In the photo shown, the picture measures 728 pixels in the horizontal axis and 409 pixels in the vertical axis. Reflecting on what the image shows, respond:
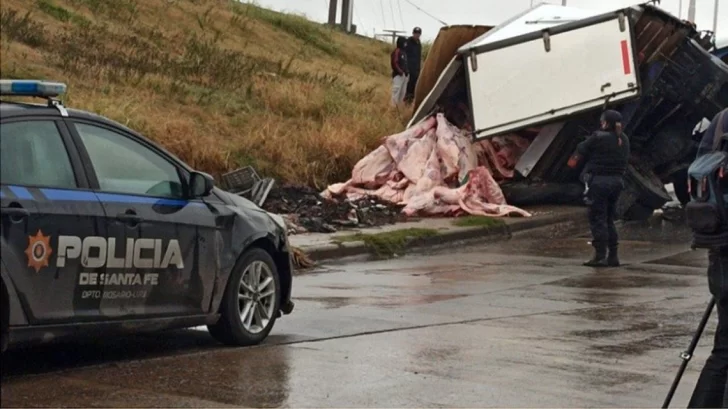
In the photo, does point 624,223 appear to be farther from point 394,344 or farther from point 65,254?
point 65,254

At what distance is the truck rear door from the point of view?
1877 centimetres

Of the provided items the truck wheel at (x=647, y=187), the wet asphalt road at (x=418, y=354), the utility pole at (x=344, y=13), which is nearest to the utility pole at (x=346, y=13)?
the utility pole at (x=344, y=13)

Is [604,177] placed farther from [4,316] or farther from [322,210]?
[4,316]

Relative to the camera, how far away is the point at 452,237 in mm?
17078

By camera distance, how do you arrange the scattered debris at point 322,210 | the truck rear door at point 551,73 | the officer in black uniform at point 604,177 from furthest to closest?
1. the truck rear door at point 551,73
2. the scattered debris at point 322,210
3. the officer in black uniform at point 604,177

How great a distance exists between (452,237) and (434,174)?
99.4 inches

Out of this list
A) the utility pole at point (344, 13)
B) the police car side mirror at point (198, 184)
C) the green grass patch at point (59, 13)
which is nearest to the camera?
the police car side mirror at point (198, 184)

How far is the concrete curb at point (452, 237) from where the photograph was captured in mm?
14758

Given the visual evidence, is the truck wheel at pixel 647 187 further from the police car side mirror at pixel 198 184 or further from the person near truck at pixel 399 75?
the police car side mirror at pixel 198 184

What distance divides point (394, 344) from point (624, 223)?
12.0 meters

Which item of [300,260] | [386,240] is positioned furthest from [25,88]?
[386,240]

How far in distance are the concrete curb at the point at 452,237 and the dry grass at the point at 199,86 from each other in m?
3.22

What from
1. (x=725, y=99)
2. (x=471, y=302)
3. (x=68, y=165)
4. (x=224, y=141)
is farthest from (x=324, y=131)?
(x=68, y=165)

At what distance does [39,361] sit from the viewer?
25.1ft
